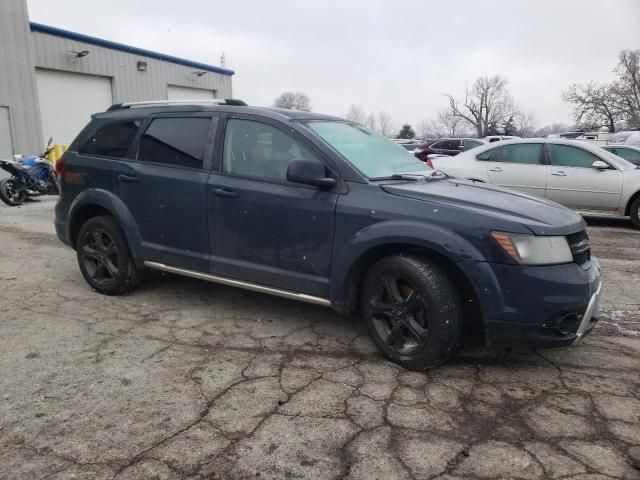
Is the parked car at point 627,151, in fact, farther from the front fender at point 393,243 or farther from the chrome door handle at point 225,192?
the chrome door handle at point 225,192

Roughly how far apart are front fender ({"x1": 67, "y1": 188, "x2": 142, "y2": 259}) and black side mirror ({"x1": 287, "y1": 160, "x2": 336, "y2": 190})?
5.71 feet

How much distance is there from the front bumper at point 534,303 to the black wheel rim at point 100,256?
326 cm

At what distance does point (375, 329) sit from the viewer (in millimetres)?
3430

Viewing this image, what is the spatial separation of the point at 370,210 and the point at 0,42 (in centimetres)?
1585

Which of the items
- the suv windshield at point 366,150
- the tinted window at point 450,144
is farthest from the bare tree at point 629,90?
the suv windshield at point 366,150

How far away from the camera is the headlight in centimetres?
295

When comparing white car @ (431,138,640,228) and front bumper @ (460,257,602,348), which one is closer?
front bumper @ (460,257,602,348)

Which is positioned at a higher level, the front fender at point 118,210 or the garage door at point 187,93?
the garage door at point 187,93

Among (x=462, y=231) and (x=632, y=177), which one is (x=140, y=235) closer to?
(x=462, y=231)

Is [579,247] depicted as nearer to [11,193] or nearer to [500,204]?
[500,204]

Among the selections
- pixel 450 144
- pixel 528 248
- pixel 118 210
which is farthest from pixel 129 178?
pixel 450 144

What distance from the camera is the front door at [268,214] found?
3537 mm

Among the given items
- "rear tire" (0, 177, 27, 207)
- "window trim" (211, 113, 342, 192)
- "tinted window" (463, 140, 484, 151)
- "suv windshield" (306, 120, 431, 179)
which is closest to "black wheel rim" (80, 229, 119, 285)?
"window trim" (211, 113, 342, 192)

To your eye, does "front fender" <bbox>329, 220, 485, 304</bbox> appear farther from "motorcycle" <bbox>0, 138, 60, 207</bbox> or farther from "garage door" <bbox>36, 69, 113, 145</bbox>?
"garage door" <bbox>36, 69, 113, 145</bbox>
